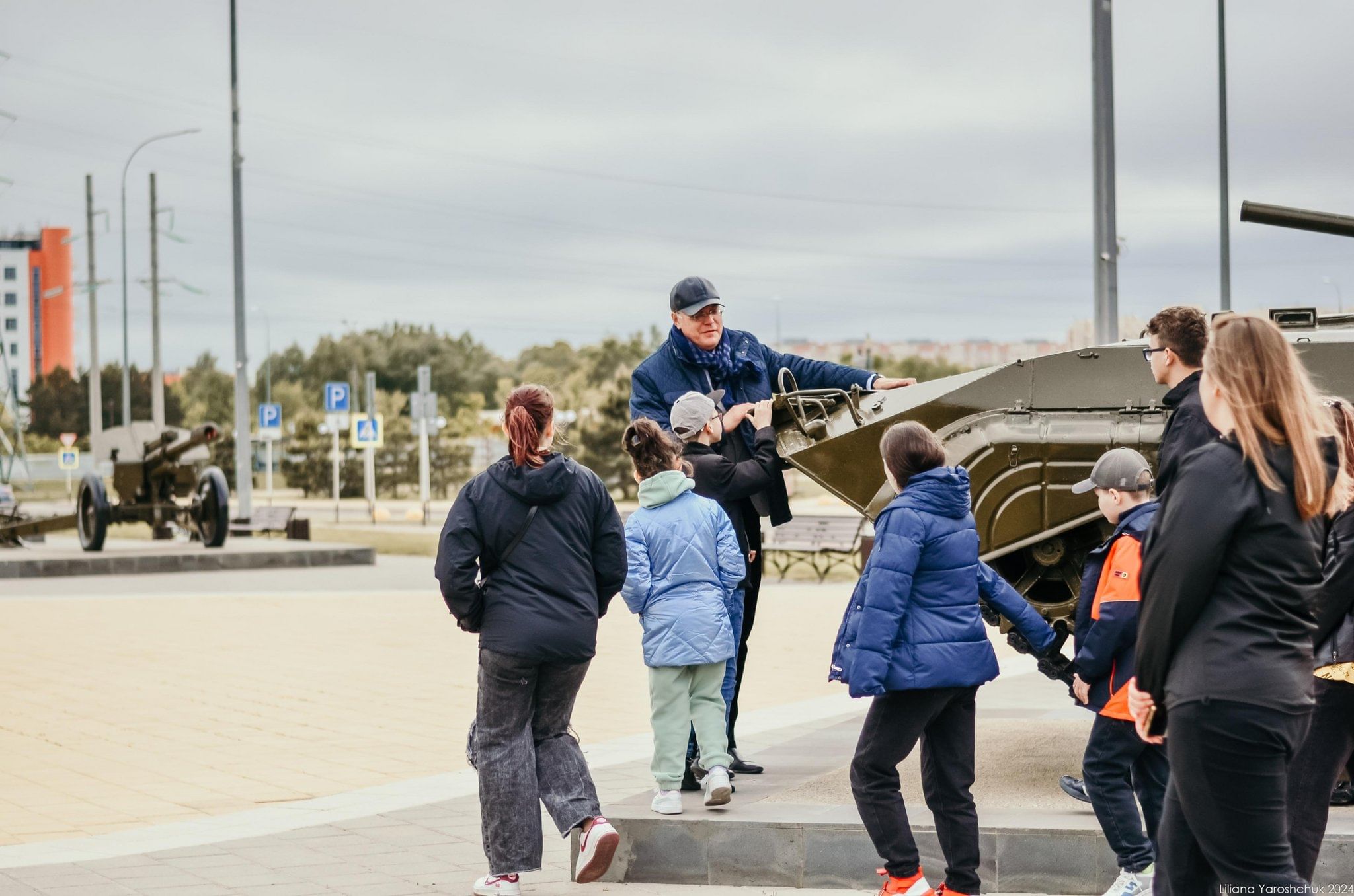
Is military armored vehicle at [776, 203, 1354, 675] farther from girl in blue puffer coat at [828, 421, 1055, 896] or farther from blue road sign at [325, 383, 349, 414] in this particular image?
blue road sign at [325, 383, 349, 414]

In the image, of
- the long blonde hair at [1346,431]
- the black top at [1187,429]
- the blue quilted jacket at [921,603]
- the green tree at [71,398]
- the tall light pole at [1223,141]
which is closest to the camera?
the long blonde hair at [1346,431]

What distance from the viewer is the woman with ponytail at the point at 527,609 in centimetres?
541

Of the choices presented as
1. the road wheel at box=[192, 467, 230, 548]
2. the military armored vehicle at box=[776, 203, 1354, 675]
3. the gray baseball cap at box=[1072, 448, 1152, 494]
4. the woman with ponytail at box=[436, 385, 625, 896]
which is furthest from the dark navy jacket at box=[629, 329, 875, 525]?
the road wheel at box=[192, 467, 230, 548]

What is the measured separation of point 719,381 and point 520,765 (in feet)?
5.96

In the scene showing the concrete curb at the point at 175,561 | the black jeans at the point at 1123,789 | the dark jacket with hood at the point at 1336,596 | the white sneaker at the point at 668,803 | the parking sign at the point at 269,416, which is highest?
the parking sign at the point at 269,416

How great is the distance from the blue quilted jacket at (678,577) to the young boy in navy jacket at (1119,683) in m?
1.33

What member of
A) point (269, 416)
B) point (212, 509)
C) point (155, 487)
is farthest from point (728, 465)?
point (269, 416)

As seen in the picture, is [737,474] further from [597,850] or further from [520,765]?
[597,850]

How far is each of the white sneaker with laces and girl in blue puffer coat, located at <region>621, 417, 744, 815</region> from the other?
1.40 metres

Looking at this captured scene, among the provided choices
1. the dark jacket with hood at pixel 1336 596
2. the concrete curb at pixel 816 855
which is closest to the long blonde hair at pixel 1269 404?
the dark jacket with hood at pixel 1336 596

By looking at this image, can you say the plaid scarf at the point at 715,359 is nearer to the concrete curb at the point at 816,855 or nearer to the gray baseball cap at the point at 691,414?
the gray baseball cap at the point at 691,414

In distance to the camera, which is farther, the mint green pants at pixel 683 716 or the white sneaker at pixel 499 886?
the mint green pants at pixel 683 716

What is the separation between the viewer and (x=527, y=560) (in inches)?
214

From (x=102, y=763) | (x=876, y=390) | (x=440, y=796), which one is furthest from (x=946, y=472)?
(x=102, y=763)
